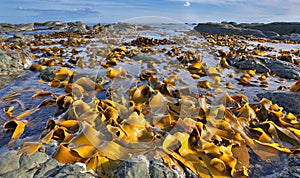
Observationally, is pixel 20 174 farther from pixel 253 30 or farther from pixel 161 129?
pixel 253 30

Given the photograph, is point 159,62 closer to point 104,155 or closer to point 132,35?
point 104,155

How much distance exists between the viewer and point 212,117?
2.65 meters

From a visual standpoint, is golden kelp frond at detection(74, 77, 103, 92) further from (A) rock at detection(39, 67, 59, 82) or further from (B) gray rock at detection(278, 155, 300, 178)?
(B) gray rock at detection(278, 155, 300, 178)

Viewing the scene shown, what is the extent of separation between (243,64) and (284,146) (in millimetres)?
3714

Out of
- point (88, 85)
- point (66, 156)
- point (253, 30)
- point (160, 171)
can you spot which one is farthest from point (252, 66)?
point (253, 30)

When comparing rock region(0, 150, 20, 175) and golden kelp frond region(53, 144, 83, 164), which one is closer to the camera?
rock region(0, 150, 20, 175)

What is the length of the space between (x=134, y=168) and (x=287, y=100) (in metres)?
2.61

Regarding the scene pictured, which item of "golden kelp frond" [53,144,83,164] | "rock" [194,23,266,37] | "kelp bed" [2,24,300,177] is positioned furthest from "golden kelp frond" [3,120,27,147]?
"rock" [194,23,266,37]

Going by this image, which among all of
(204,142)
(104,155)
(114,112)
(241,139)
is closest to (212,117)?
(241,139)

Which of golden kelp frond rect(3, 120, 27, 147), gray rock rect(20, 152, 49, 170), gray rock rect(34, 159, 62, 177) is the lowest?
golden kelp frond rect(3, 120, 27, 147)

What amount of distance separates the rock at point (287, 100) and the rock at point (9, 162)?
127 inches

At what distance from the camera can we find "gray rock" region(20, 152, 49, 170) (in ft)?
5.51

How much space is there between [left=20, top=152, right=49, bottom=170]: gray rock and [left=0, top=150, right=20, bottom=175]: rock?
0.11ft

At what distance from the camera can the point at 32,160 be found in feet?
5.66
